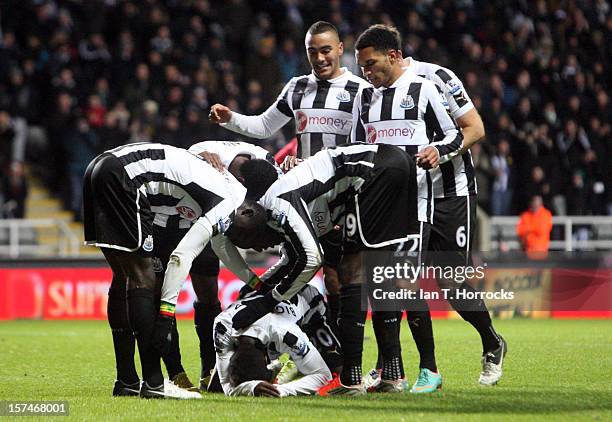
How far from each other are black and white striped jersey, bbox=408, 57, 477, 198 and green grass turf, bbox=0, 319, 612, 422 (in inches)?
55.3

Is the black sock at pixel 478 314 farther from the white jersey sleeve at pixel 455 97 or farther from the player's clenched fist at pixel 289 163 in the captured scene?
the player's clenched fist at pixel 289 163

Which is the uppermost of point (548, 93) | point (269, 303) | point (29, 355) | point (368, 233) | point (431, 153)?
point (548, 93)

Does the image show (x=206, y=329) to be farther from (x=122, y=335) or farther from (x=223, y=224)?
(x=223, y=224)

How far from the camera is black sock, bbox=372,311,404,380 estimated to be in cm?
765

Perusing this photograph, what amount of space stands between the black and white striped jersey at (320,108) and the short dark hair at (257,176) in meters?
0.92

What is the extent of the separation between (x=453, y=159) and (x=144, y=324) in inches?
101

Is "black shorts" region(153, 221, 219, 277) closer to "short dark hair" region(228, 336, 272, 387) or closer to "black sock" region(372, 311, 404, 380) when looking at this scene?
"short dark hair" region(228, 336, 272, 387)

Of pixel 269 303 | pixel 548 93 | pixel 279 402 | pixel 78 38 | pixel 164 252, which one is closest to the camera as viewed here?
pixel 279 402

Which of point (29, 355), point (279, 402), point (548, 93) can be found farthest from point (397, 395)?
point (548, 93)

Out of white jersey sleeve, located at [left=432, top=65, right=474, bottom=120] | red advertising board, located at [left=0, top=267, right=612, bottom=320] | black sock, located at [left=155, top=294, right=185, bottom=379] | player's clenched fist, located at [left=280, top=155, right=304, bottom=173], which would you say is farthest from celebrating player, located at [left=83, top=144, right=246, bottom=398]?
red advertising board, located at [left=0, top=267, right=612, bottom=320]

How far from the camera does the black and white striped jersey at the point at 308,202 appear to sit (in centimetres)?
705

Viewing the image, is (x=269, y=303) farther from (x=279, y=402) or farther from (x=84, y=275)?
(x=84, y=275)

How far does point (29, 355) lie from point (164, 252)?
3.55 m

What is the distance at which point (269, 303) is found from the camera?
7434mm
